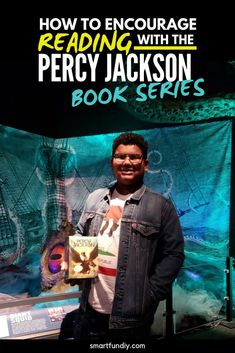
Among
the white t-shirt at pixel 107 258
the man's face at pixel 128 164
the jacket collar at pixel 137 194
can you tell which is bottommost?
the white t-shirt at pixel 107 258

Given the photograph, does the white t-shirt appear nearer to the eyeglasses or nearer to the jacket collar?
the jacket collar

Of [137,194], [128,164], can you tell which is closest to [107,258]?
[137,194]

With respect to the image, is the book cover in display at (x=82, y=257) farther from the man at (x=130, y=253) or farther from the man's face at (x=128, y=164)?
the man's face at (x=128, y=164)

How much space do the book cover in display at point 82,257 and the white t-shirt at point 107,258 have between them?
0.03m

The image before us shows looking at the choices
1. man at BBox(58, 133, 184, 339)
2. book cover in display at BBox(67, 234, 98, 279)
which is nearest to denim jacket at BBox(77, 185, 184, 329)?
man at BBox(58, 133, 184, 339)

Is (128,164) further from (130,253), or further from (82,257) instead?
(82,257)

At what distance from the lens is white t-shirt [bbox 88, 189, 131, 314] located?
1949mm

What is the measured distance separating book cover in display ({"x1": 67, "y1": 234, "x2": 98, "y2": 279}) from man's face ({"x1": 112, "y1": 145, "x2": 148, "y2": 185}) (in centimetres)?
38

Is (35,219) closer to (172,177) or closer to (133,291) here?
(172,177)

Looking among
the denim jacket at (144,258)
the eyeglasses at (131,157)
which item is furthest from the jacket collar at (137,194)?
the eyeglasses at (131,157)

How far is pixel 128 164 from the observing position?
1987mm

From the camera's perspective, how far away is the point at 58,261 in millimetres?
3504

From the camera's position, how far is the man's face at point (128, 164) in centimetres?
199

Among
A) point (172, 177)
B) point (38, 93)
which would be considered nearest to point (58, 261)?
point (172, 177)
